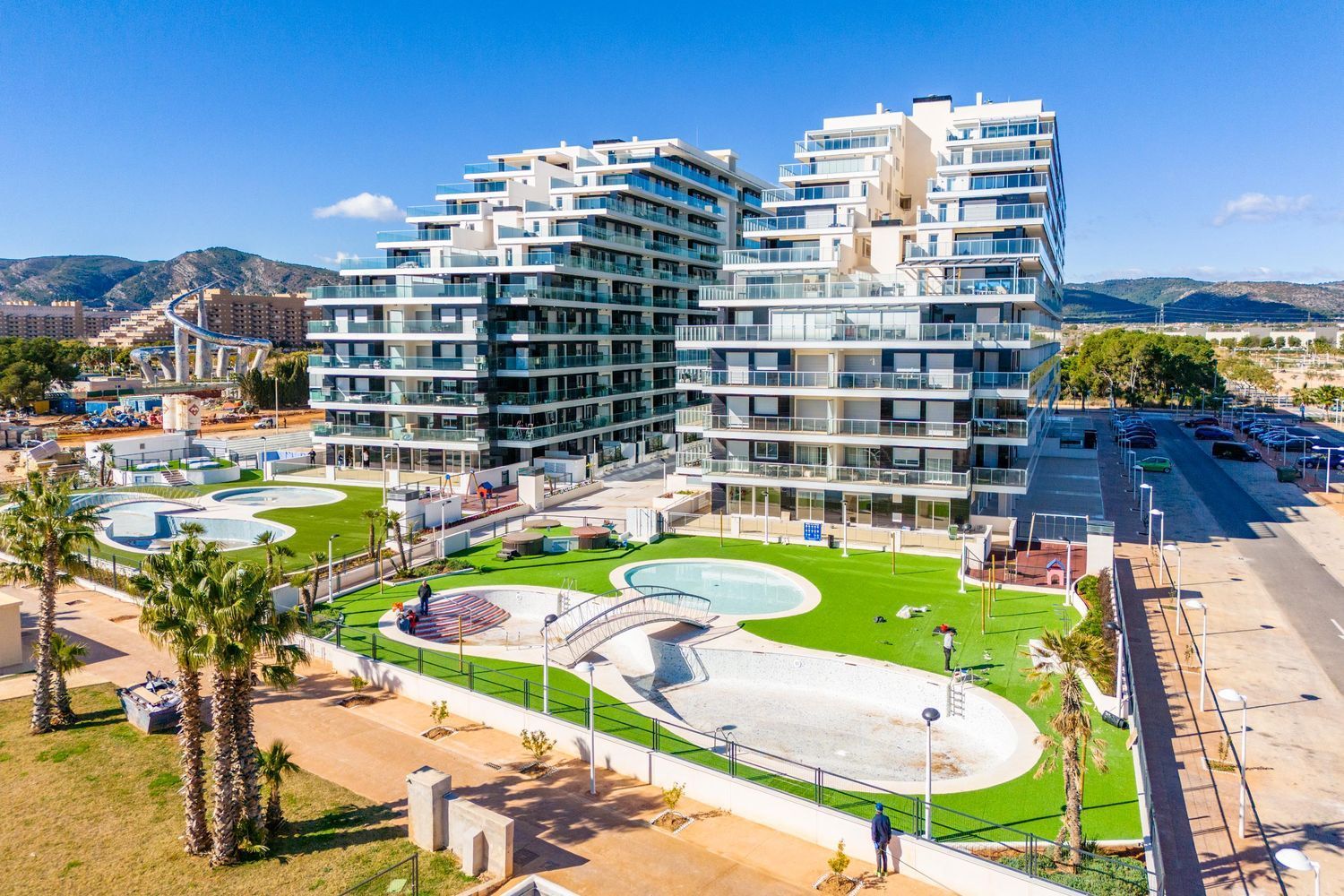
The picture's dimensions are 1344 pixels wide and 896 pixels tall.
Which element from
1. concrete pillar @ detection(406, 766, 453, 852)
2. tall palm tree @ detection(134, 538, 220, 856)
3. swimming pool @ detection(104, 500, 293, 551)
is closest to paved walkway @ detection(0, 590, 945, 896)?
concrete pillar @ detection(406, 766, 453, 852)

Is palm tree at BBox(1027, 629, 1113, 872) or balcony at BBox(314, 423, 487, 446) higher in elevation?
balcony at BBox(314, 423, 487, 446)

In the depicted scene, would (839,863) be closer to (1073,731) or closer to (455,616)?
(1073,731)

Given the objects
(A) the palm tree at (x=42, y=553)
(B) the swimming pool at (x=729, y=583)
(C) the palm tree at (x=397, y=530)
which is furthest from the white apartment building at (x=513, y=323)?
(A) the palm tree at (x=42, y=553)

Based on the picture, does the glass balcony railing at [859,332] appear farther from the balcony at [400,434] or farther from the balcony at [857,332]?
the balcony at [400,434]

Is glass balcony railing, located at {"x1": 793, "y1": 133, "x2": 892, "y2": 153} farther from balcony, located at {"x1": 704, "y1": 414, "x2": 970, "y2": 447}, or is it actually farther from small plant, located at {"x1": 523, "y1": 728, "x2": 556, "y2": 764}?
small plant, located at {"x1": 523, "y1": 728, "x2": 556, "y2": 764}

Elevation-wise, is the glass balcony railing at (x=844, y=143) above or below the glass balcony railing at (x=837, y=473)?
above

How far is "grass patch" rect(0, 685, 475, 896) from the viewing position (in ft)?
58.3

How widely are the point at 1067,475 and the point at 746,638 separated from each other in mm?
40750

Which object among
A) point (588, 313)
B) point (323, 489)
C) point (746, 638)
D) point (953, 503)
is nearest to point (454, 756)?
point (746, 638)

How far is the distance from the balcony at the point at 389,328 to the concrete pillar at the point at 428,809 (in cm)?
4320

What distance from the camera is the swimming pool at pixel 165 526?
46062 mm

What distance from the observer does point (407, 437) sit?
6028 centimetres

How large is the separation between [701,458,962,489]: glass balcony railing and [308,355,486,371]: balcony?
19988 millimetres

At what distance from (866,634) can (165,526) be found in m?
39.1
